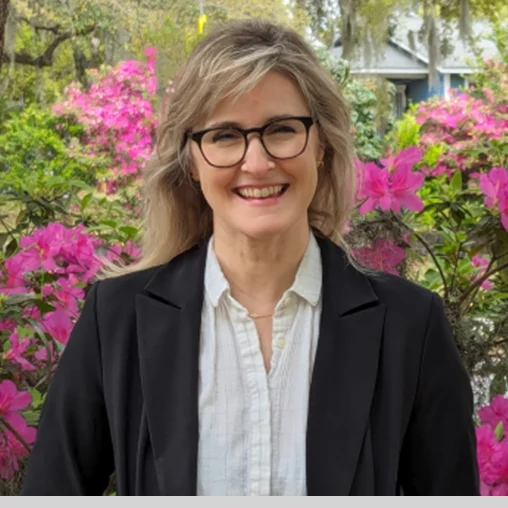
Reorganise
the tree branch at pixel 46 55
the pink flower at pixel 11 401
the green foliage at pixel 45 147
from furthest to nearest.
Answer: the tree branch at pixel 46 55, the green foliage at pixel 45 147, the pink flower at pixel 11 401

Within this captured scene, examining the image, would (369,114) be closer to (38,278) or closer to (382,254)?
(382,254)

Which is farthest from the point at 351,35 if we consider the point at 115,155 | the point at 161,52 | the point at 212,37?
the point at 212,37

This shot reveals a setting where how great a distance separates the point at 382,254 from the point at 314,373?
2.21ft

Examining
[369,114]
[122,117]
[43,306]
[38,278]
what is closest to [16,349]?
[43,306]

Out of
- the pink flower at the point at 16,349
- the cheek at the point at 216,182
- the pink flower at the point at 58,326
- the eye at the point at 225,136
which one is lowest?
the pink flower at the point at 16,349

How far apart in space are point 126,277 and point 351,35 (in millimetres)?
7349

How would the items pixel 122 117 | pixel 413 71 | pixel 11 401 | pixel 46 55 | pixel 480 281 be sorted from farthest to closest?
pixel 413 71 → pixel 46 55 → pixel 122 117 → pixel 480 281 → pixel 11 401

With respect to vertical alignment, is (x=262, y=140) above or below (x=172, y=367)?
above

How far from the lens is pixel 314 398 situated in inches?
40.1

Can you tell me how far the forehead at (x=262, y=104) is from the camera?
39.4 inches

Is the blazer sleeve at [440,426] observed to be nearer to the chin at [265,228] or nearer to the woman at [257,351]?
the woman at [257,351]

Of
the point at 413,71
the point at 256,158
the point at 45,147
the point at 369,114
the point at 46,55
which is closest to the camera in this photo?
the point at 256,158

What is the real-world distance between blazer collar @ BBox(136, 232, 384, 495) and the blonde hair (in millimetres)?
76

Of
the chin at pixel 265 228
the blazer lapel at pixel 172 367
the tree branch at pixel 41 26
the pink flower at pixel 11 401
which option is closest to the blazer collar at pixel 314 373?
the blazer lapel at pixel 172 367
